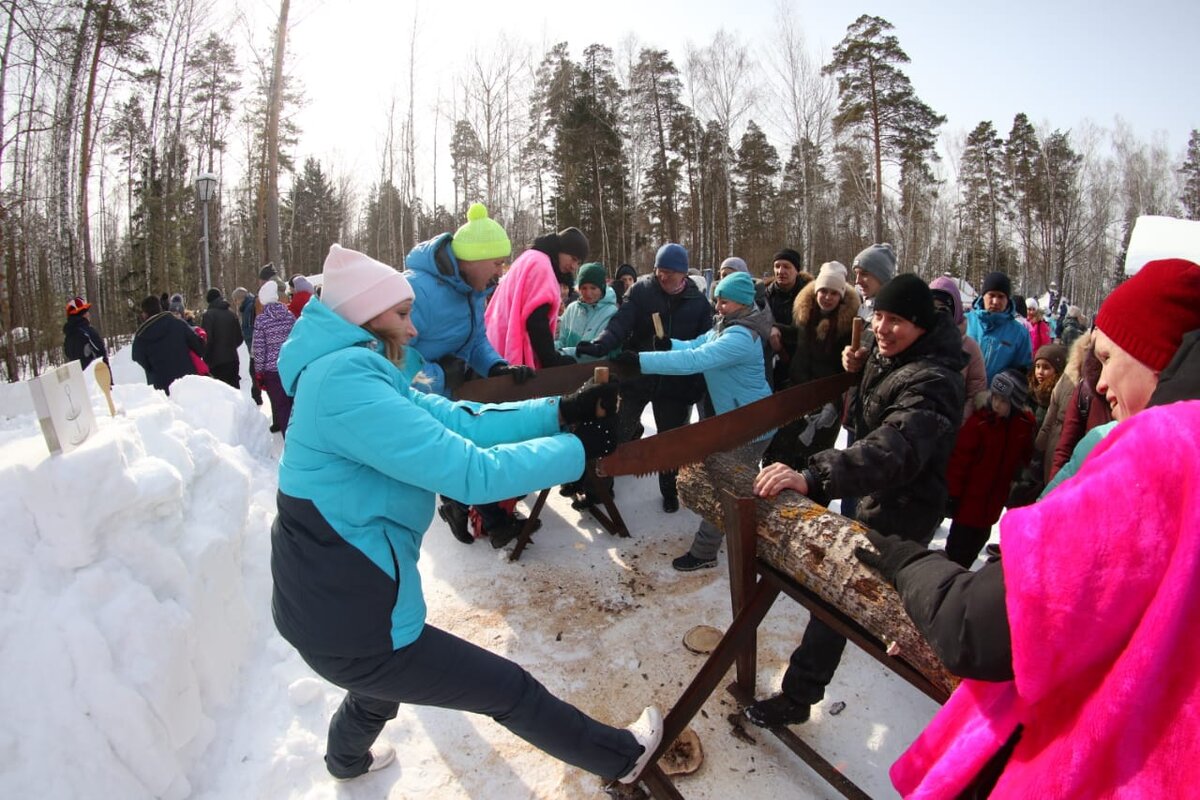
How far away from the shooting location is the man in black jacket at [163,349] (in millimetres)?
6855

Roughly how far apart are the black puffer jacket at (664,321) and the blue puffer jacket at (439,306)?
109 cm

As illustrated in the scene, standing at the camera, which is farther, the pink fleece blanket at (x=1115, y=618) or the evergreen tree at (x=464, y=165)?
the evergreen tree at (x=464, y=165)

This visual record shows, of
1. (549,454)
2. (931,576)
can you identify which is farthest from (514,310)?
(931,576)

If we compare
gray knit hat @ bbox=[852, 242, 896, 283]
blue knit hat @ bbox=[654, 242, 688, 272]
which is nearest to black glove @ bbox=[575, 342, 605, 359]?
blue knit hat @ bbox=[654, 242, 688, 272]

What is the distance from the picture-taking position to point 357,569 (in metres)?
1.80

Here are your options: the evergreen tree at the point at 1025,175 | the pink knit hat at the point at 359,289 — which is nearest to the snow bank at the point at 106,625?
the pink knit hat at the point at 359,289

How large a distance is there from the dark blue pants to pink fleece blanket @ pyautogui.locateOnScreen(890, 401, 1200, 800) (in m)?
1.44

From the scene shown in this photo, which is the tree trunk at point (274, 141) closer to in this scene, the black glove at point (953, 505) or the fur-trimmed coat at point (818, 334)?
the fur-trimmed coat at point (818, 334)

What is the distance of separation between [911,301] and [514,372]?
2.25 meters

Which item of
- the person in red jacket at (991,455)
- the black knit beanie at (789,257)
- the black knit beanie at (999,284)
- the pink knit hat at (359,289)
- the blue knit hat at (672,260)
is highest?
the black knit beanie at (789,257)

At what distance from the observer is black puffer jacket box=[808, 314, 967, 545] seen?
2.20m

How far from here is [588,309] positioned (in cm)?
522

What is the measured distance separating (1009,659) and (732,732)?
1.93 metres

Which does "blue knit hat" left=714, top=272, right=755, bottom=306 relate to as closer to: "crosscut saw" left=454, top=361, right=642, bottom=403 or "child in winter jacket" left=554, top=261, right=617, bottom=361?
"crosscut saw" left=454, top=361, right=642, bottom=403
